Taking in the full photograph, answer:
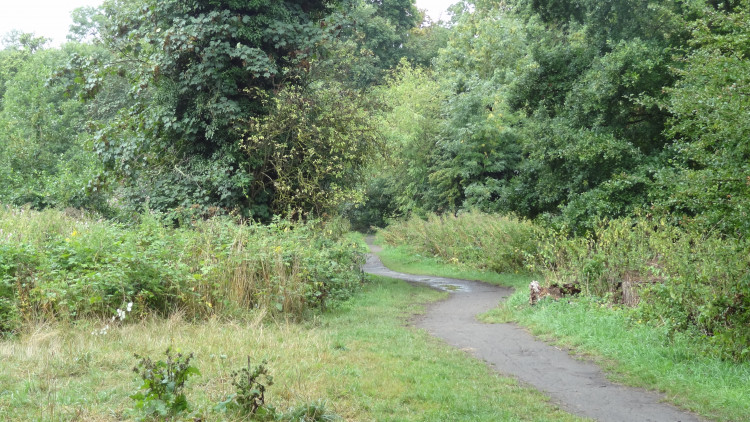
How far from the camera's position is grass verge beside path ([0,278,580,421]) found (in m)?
A: 5.25

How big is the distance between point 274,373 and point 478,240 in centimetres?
1771

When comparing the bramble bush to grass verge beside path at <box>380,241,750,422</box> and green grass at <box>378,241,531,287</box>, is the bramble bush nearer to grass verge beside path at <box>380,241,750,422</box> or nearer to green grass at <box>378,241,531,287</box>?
grass verge beside path at <box>380,241,750,422</box>

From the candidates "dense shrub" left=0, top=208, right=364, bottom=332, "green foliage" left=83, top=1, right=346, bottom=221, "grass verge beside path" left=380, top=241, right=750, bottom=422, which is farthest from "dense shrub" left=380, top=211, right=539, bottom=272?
"green foliage" left=83, top=1, right=346, bottom=221

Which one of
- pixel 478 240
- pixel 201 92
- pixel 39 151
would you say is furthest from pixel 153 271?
pixel 39 151

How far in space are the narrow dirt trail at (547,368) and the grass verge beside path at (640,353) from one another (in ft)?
0.85

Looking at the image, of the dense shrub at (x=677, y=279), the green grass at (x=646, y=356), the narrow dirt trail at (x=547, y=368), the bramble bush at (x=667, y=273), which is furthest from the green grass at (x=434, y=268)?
the green grass at (x=646, y=356)

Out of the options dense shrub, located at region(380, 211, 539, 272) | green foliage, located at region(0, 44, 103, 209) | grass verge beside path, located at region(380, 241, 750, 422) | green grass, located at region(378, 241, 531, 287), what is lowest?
green grass, located at region(378, 241, 531, 287)

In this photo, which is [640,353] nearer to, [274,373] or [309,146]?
[274,373]

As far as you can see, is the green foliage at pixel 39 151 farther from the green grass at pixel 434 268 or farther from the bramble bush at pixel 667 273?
the bramble bush at pixel 667 273

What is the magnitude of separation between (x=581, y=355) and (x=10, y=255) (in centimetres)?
847

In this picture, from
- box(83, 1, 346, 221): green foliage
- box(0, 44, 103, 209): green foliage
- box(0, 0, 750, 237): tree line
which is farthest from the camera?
box(0, 44, 103, 209): green foliage

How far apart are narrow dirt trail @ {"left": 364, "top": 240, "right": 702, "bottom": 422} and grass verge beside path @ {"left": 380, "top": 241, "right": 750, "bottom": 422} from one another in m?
0.26

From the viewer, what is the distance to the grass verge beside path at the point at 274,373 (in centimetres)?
525

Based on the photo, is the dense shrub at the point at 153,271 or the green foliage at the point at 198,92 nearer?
the dense shrub at the point at 153,271
